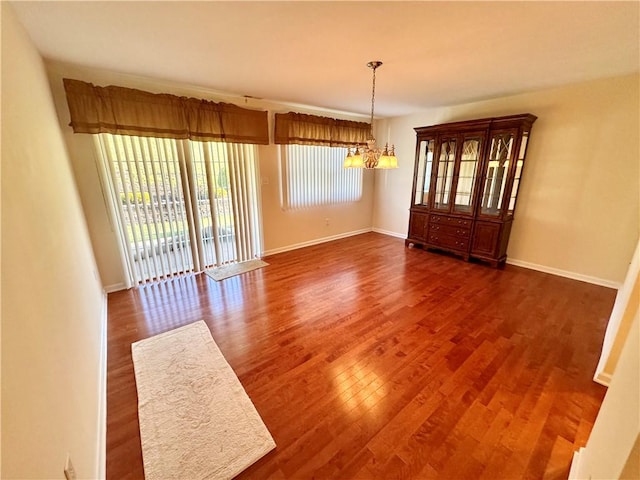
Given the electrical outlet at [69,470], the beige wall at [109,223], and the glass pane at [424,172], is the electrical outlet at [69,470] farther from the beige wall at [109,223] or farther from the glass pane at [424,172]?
the glass pane at [424,172]

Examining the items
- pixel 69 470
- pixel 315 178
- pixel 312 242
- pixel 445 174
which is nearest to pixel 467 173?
pixel 445 174

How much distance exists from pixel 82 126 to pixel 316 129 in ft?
10.1

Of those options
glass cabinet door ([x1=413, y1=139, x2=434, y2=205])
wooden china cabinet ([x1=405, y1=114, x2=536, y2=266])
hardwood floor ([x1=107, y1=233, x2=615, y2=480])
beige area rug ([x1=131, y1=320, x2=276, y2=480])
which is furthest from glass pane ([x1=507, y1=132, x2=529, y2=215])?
beige area rug ([x1=131, y1=320, x2=276, y2=480])

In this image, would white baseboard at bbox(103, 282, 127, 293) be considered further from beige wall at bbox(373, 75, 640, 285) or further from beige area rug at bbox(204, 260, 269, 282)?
beige wall at bbox(373, 75, 640, 285)

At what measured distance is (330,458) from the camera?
4.63 feet

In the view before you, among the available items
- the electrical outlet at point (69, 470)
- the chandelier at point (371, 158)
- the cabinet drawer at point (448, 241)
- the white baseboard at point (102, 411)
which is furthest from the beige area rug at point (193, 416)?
the cabinet drawer at point (448, 241)

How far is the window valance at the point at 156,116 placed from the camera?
2637mm

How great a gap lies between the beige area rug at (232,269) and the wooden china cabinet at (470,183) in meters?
2.92

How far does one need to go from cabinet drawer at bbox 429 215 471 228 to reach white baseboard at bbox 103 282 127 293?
4.65 m

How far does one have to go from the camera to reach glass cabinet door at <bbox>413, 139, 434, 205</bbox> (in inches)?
176

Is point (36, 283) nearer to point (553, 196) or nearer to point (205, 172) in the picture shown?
point (205, 172)

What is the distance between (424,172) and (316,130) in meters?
2.02

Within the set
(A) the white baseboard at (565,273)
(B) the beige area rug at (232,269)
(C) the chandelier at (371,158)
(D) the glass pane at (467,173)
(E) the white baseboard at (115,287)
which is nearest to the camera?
(C) the chandelier at (371,158)

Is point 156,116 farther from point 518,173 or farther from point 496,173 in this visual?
point 518,173
